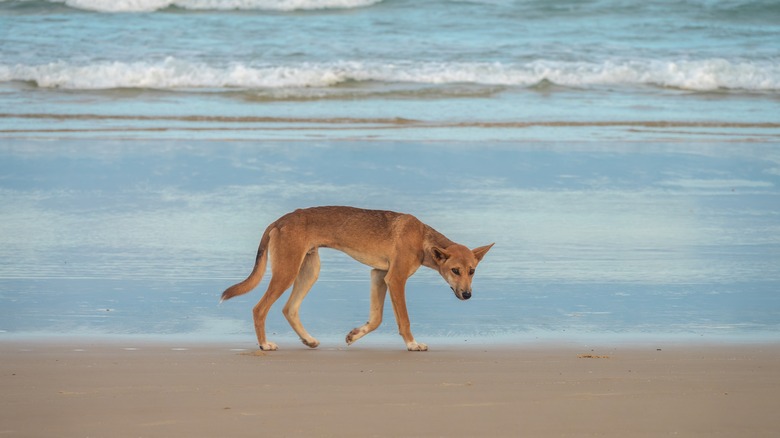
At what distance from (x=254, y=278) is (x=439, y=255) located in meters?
1.16

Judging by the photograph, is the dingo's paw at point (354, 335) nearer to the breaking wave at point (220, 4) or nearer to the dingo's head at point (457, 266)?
the dingo's head at point (457, 266)

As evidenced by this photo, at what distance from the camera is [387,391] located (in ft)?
18.2

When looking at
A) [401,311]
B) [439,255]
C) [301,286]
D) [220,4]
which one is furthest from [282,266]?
[220,4]

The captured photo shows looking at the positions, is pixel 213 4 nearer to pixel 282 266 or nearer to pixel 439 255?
pixel 282 266

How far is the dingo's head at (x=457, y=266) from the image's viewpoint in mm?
7215

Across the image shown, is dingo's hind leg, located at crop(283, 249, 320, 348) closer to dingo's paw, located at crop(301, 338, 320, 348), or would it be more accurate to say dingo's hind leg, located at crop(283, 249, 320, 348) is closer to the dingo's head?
dingo's paw, located at crop(301, 338, 320, 348)

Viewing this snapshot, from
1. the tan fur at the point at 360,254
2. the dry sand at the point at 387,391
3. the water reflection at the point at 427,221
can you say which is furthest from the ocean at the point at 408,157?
the dry sand at the point at 387,391

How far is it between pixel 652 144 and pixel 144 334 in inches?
407

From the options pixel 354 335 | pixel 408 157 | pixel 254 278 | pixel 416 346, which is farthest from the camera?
pixel 408 157

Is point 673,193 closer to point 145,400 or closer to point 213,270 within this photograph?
point 213,270

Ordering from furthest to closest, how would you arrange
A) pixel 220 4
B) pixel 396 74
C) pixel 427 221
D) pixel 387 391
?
pixel 220 4, pixel 396 74, pixel 427 221, pixel 387 391

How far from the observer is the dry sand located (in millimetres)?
4809

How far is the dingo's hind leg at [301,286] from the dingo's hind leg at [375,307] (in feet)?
1.07

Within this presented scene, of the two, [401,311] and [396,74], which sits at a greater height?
[401,311]
